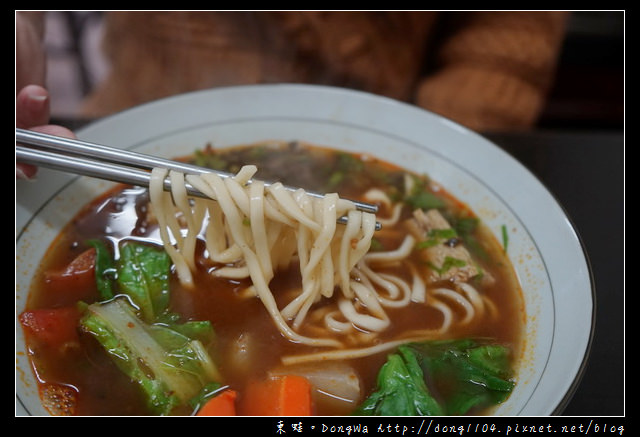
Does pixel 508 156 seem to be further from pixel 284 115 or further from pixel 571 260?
pixel 284 115

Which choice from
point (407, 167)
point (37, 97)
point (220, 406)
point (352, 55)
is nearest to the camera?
point (220, 406)

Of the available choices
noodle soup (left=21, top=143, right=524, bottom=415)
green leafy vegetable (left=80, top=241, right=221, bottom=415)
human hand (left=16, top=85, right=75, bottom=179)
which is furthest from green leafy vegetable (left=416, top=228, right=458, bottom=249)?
human hand (left=16, top=85, right=75, bottom=179)

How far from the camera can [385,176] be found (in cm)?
235

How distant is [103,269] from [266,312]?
1.83 ft

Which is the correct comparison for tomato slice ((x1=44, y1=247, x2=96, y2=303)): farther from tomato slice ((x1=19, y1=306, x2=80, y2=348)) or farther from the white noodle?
the white noodle

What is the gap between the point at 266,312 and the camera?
1813 millimetres

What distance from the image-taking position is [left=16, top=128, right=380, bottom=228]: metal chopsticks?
1.60 meters

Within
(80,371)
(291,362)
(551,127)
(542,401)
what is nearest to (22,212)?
(80,371)

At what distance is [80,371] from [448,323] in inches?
43.5

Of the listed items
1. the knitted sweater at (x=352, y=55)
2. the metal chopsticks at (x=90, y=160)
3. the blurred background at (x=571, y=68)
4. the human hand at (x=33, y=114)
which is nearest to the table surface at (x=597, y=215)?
the knitted sweater at (x=352, y=55)

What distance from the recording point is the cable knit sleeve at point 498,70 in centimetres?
313

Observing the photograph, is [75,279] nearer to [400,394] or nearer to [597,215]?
[400,394]

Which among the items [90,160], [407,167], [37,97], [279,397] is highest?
[37,97]

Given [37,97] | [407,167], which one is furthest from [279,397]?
[37,97]
